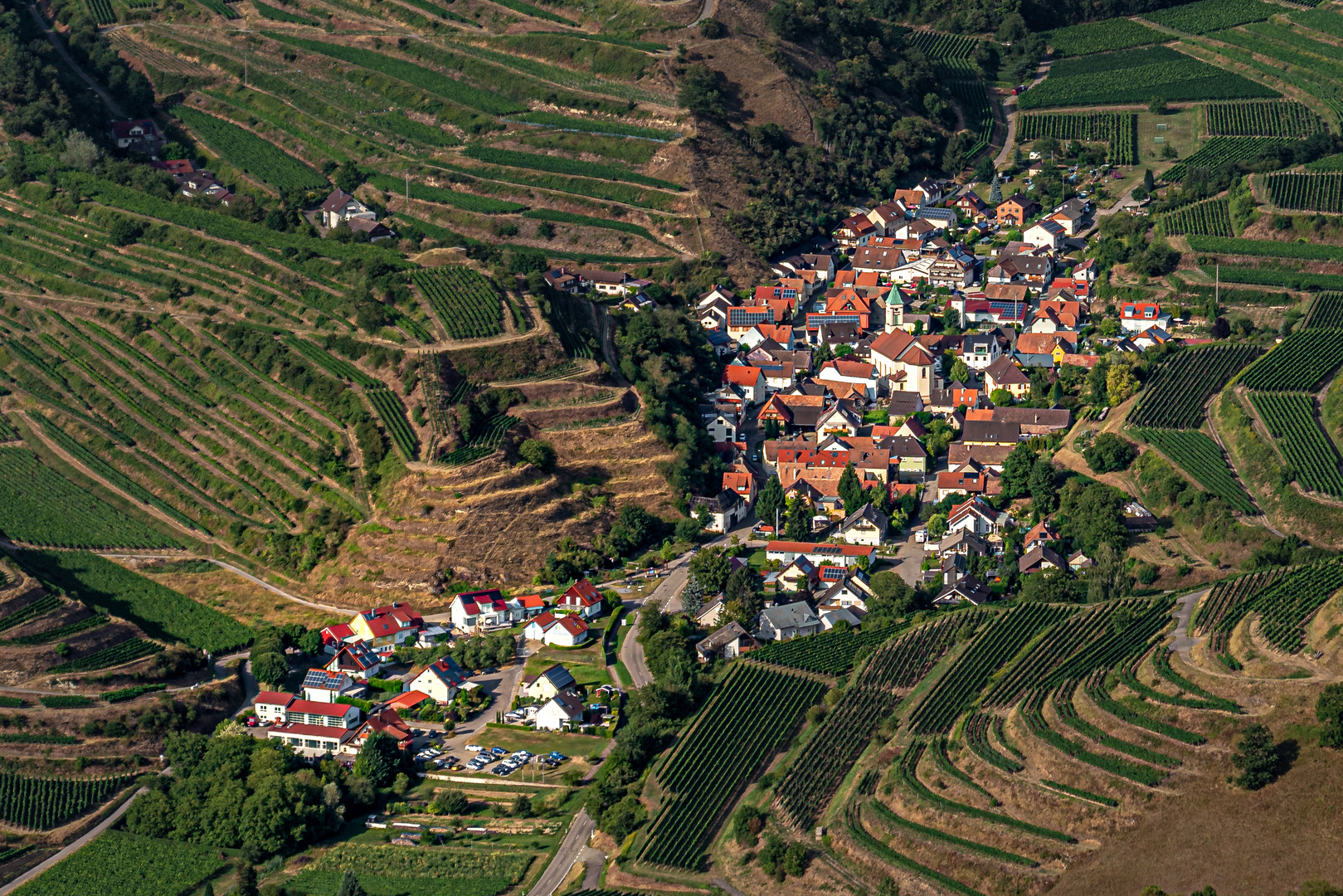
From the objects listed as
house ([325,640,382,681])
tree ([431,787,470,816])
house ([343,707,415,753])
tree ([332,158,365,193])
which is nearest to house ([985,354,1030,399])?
house ([325,640,382,681])

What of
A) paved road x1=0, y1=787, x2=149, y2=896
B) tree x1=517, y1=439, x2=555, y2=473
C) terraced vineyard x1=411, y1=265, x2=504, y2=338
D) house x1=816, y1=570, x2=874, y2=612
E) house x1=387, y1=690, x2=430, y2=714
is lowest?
paved road x1=0, y1=787, x2=149, y2=896

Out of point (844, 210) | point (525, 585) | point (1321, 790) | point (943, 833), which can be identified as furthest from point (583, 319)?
point (1321, 790)

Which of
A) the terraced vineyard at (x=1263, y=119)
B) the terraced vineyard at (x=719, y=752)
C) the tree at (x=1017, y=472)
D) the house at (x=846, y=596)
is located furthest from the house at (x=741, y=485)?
the terraced vineyard at (x=1263, y=119)

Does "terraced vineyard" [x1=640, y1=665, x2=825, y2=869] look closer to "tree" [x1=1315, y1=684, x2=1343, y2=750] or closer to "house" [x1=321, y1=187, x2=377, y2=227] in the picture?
"tree" [x1=1315, y1=684, x2=1343, y2=750]

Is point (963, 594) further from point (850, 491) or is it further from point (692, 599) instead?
point (692, 599)

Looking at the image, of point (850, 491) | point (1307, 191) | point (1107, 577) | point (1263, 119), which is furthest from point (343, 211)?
point (1263, 119)

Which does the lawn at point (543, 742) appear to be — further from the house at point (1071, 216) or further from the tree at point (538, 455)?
the house at point (1071, 216)
